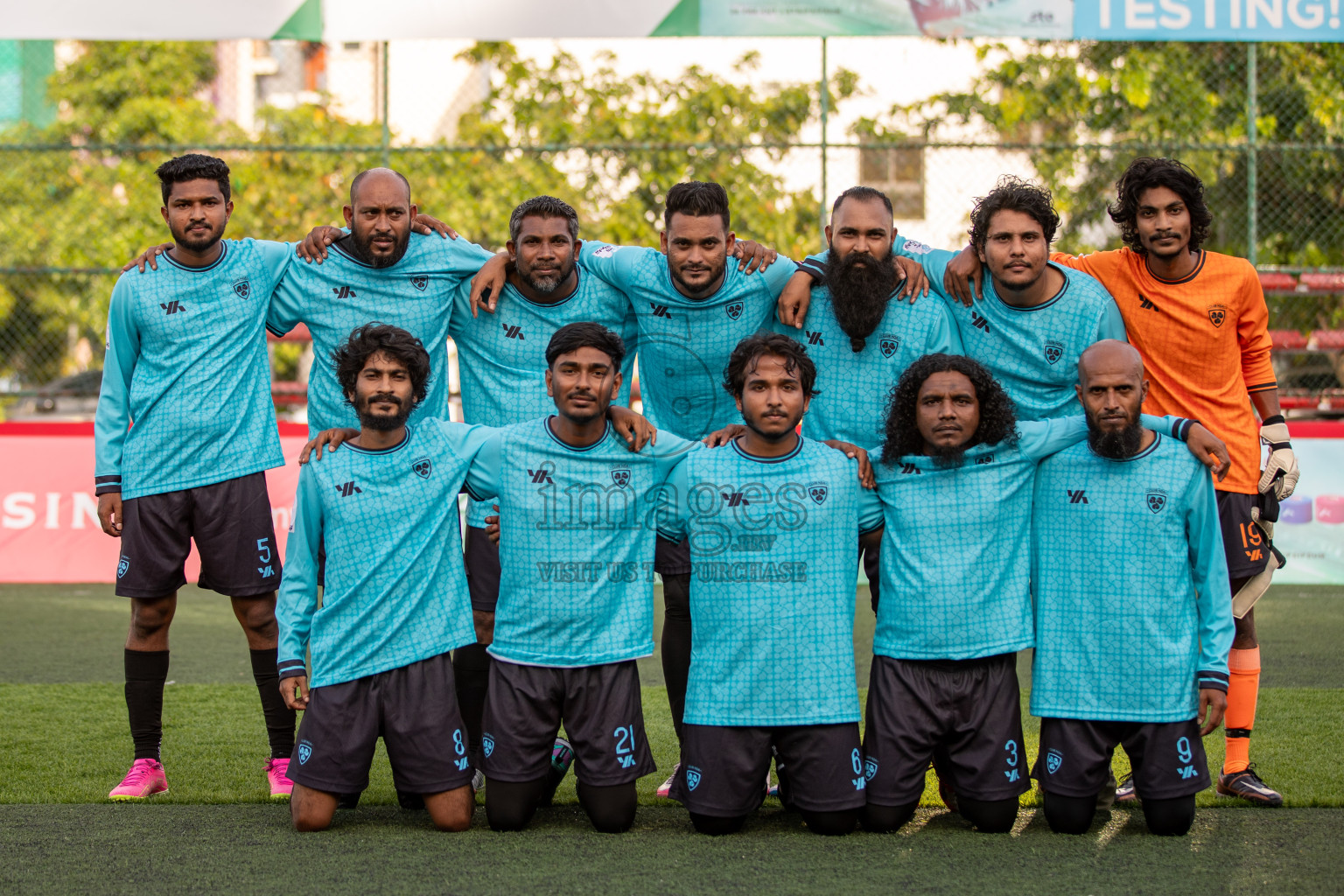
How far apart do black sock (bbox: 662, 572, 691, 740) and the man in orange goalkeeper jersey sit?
137 centimetres

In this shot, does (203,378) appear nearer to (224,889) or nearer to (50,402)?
(224,889)

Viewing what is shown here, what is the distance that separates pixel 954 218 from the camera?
12242mm

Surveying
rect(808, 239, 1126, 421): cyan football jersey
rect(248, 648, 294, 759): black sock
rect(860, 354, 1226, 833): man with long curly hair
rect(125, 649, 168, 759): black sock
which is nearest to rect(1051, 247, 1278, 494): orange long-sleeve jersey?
rect(808, 239, 1126, 421): cyan football jersey

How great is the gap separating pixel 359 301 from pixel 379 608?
1213 mm

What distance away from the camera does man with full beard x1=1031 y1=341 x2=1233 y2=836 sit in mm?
3967

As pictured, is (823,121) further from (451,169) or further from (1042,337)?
(1042,337)

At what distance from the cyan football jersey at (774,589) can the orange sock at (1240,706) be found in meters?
1.40

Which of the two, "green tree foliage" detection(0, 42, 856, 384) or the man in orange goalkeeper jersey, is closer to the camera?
the man in orange goalkeeper jersey

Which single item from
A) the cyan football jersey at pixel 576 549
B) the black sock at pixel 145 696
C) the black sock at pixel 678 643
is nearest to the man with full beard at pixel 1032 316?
the cyan football jersey at pixel 576 549

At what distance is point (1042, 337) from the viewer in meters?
4.41

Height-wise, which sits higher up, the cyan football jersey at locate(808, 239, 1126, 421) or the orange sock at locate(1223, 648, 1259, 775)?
the cyan football jersey at locate(808, 239, 1126, 421)

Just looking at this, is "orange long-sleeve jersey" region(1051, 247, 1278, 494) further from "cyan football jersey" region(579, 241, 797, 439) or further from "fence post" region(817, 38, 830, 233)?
"fence post" region(817, 38, 830, 233)

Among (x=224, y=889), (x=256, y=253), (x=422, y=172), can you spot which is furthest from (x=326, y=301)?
(x=422, y=172)

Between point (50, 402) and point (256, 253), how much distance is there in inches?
489
